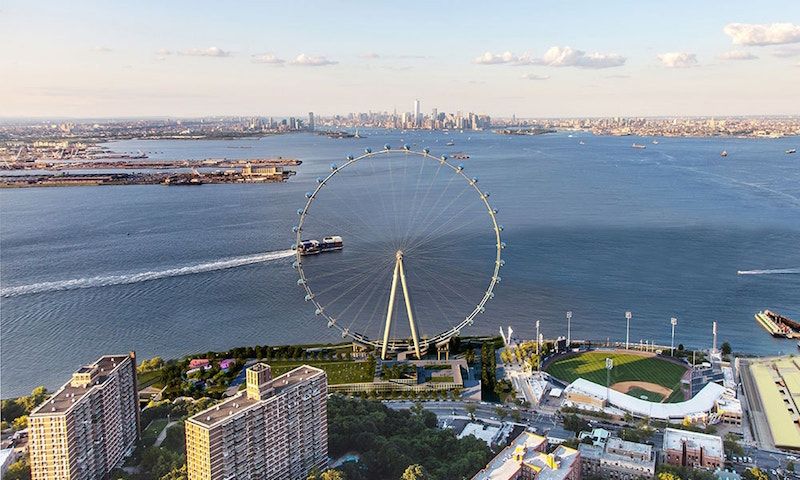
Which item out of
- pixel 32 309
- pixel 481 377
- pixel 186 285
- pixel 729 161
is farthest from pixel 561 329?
pixel 729 161

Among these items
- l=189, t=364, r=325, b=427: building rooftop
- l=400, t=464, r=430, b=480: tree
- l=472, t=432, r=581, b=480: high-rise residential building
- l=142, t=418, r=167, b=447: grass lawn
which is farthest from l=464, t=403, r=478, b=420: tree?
l=142, t=418, r=167, b=447: grass lawn

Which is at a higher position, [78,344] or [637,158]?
[637,158]

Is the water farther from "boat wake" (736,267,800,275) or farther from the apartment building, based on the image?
the apartment building

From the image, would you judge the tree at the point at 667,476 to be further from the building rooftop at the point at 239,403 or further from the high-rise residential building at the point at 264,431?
the building rooftop at the point at 239,403

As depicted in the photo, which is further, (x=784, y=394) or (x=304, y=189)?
(x=304, y=189)

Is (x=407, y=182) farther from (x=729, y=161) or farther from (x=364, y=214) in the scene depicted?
(x=729, y=161)

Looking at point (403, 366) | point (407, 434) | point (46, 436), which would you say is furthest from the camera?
point (403, 366)

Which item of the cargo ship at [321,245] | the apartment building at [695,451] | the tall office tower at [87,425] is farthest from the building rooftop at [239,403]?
the cargo ship at [321,245]
